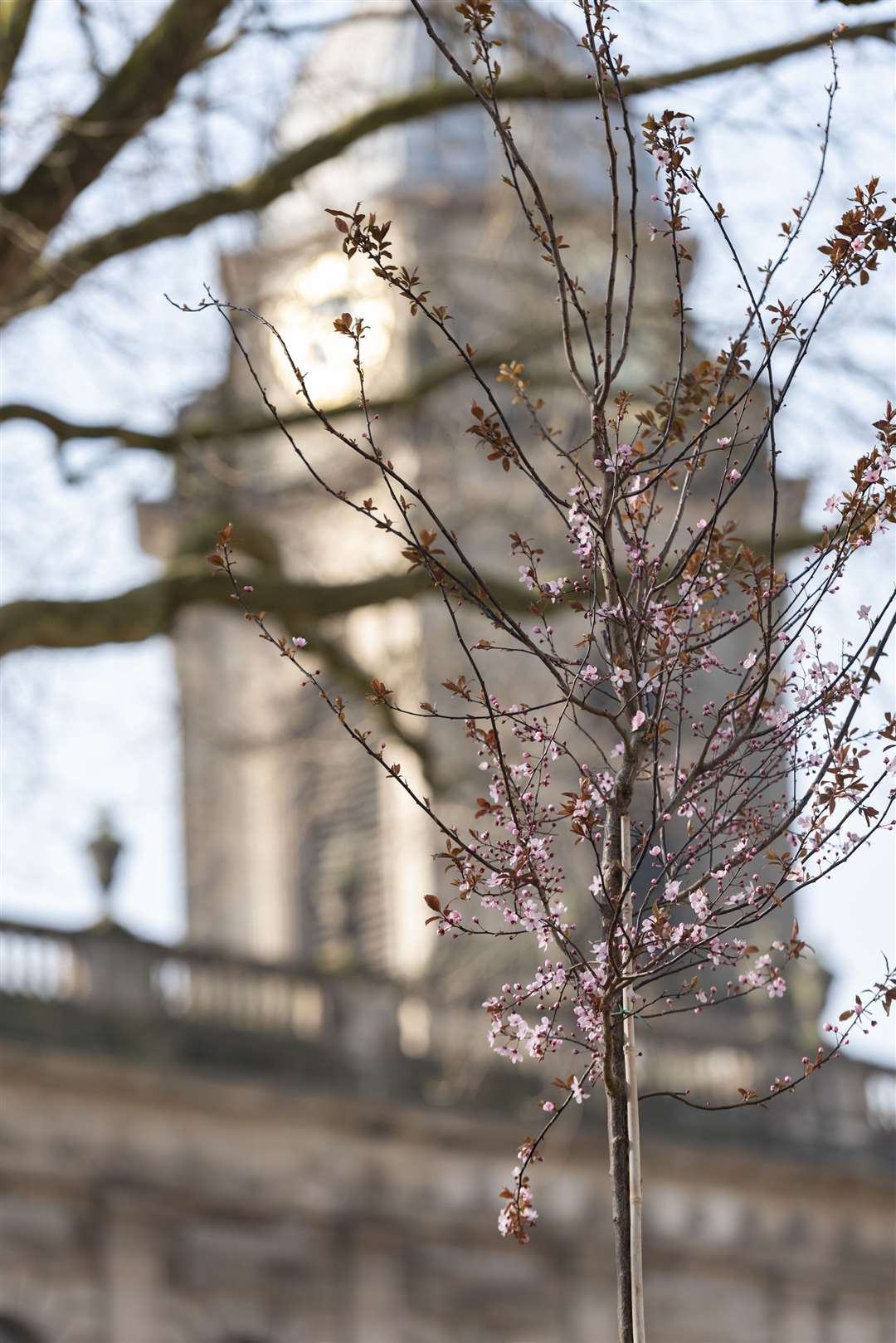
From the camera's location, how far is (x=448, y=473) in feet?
76.4

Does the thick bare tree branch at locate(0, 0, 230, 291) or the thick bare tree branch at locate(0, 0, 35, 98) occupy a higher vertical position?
the thick bare tree branch at locate(0, 0, 35, 98)

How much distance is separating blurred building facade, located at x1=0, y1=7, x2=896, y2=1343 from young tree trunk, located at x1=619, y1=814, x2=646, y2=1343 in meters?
14.1

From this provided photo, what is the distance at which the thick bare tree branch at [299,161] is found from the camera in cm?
1196

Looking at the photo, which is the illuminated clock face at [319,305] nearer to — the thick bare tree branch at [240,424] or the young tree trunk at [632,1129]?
the thick bare tree branch at [240,424]

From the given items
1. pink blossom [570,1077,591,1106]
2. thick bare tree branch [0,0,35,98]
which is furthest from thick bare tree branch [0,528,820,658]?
pink blossom [570,1077,591,1106]

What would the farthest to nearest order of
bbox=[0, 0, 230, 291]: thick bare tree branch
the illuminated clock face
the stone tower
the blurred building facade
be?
1. the blurred building facade
2. the stone tower
3. the illuminated clock face
4. bbox=[0, 0, 230, 291]: thick bare tree branch

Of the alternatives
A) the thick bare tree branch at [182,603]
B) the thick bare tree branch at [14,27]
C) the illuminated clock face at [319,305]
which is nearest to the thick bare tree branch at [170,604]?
the thick bare tree branch at [182,603]

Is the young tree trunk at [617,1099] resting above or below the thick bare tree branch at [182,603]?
below

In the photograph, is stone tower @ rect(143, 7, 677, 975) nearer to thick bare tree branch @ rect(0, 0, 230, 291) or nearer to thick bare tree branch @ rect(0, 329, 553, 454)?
thick bare tree branch @ rect(0, 329, 553, 454)

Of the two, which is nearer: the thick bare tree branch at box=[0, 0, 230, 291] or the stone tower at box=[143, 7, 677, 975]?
the thick bare tree branch at box=[0, 0, 230, 291]

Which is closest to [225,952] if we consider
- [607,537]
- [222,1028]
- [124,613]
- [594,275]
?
A: [222,1028]

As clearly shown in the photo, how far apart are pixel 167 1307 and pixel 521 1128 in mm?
3257

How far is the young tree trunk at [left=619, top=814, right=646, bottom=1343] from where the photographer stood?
5766 millimetres

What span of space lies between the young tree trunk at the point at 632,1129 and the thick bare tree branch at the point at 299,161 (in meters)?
5.84
